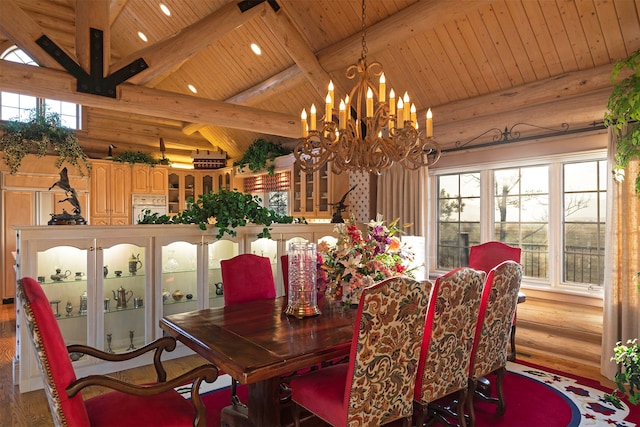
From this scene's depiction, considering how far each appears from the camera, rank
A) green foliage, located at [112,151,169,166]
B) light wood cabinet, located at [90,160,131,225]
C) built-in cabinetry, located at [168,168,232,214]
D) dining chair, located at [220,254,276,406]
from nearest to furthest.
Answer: dining chair, located at [220,254,276,406] → light wood cabinet, located at [90,160,131,225] → green foliage, located at [112,151,169,166] → built-in cabinetry, located at [168,168,232,214]

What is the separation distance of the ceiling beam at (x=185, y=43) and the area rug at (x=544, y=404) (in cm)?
306

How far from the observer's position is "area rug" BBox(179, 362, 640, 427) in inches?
104

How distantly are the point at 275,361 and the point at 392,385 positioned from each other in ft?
1.88

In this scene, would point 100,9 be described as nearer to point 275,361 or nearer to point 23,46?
point 23,46

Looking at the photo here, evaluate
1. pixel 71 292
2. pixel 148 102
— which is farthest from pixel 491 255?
pixel 71 292

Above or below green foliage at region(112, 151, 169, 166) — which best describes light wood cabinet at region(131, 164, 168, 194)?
below

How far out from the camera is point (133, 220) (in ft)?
23.9

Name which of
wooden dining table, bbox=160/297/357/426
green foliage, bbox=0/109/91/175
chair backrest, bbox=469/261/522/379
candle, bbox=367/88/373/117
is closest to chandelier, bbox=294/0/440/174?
candle, bbox=367/88/373/117

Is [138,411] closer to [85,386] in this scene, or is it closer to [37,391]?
[85,386]

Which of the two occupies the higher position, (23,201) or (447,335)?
(23,201)

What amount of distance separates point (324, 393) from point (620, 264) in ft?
9.46

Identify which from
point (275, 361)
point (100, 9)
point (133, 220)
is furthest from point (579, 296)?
point (133, 220)

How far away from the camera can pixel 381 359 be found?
1.80m

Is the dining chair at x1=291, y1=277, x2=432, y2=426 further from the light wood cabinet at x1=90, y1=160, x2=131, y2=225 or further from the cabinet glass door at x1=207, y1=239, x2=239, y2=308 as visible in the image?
the light wood cabinet at x1=90, y1=160, x2=131, y2=225
